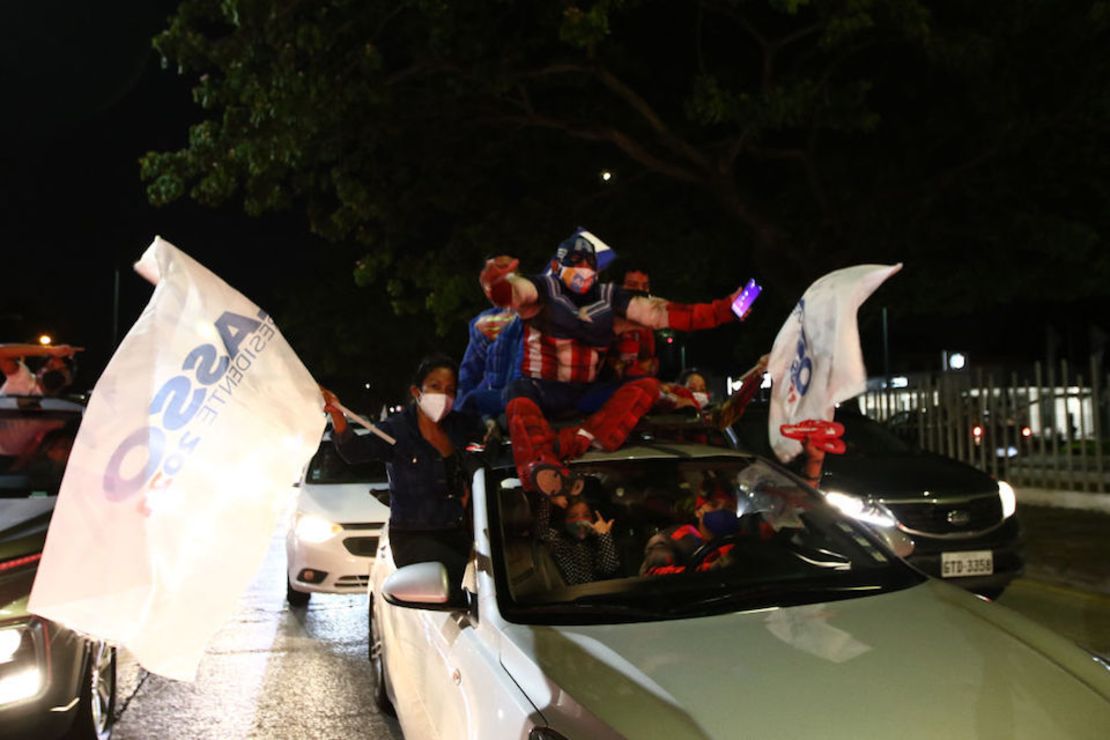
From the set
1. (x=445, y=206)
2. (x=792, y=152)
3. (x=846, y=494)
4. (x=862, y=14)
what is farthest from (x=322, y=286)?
(x=846, y=494)

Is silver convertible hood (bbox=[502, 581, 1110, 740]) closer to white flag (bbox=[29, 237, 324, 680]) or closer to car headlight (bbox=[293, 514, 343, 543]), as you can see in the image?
white flag (bbox=[29, 237, 324, 680])

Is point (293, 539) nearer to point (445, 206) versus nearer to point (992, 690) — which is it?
point (992, 690)

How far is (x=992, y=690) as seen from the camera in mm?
2443

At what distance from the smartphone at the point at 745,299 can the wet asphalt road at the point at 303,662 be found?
2722mm

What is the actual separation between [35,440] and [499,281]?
2904mm

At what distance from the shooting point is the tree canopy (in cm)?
1129

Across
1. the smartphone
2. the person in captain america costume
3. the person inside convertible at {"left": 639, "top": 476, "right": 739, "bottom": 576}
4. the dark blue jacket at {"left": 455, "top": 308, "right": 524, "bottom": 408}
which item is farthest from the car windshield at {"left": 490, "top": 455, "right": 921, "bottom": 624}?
the dark blue jacket at {"left": 455, "top": 308, "right": 524, "bottom": 408}

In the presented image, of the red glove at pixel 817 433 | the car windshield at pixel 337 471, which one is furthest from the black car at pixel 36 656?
the car windshield at pixel 337 471

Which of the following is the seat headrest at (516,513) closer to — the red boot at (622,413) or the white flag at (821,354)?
the red boot at (622,413)

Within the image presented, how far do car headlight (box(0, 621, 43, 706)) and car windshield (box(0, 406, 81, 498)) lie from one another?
1.25 metres

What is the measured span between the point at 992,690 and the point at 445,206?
1332 centimetres

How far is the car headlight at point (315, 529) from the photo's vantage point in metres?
7.50

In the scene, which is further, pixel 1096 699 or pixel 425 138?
pixel 425 138

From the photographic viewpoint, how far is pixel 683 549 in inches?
156
